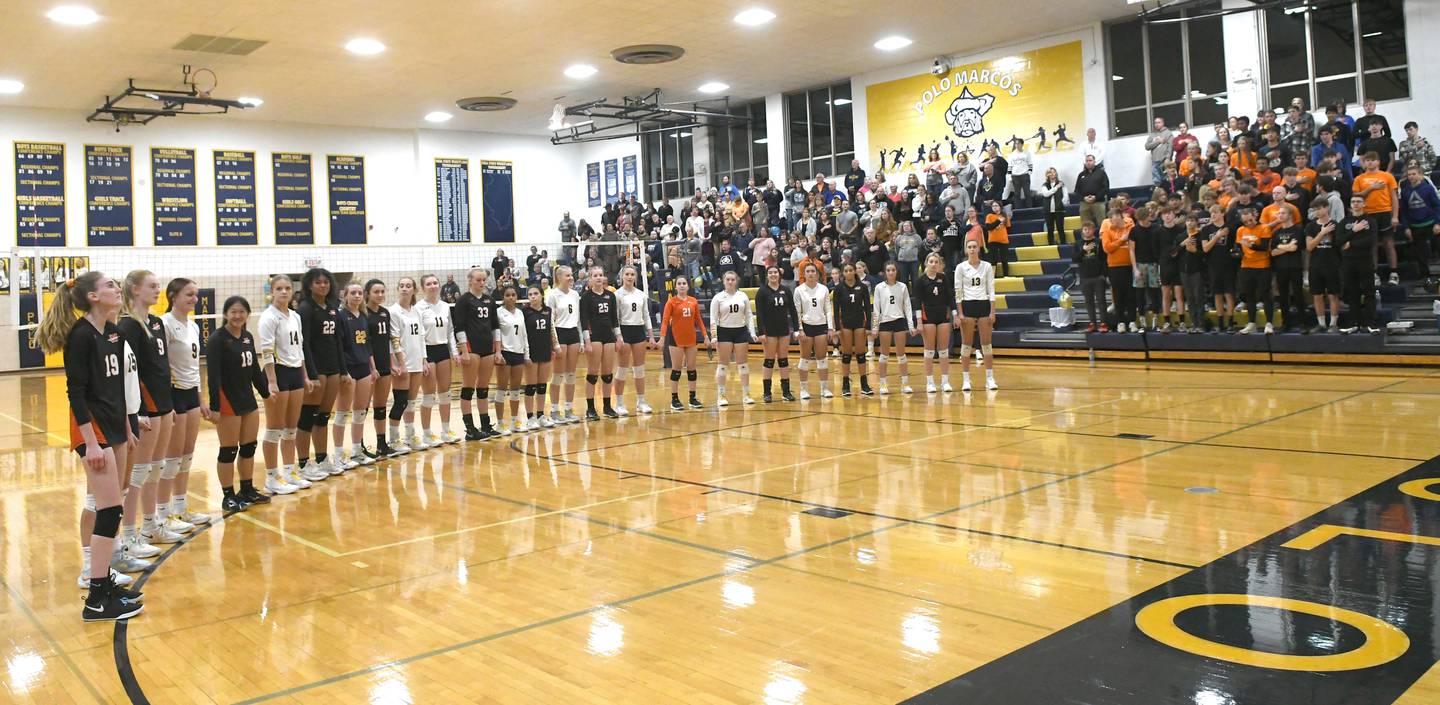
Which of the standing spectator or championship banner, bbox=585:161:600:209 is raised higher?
championship banner, bbox=585:161:600:209

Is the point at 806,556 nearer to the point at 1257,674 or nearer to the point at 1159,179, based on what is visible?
the point at 1257,674

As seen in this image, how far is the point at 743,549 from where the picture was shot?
5.34 metres

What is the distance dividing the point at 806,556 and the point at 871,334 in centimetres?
785

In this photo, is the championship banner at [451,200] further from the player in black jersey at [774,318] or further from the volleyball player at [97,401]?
the volleyball player at [97,401]

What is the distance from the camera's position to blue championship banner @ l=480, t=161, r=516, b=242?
27750 millimetres

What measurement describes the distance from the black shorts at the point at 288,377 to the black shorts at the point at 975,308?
23.8 ft

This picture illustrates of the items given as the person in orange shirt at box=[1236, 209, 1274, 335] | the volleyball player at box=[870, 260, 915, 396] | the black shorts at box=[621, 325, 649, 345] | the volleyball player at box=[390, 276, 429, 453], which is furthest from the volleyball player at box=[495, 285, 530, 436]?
the person in orange shirt at box=[1236, 209, 1274, 335]

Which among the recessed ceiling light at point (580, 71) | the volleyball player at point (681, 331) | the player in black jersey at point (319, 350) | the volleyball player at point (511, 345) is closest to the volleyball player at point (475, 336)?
the volleyball player at point (511, 345)

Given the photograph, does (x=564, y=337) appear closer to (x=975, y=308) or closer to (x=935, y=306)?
(x=935, y=306)

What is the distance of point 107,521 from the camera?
468 cm

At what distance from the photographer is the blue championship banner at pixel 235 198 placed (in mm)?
24047

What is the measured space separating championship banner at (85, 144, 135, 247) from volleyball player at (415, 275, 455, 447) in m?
17.0

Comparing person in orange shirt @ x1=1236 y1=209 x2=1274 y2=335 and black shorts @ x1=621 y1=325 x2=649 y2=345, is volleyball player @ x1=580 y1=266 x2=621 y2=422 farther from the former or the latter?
person in orange shirt @ x1=1236 y1=209 x2=1274 y2=335

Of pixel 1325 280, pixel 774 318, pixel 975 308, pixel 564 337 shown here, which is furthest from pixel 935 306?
pixel 1325 280
